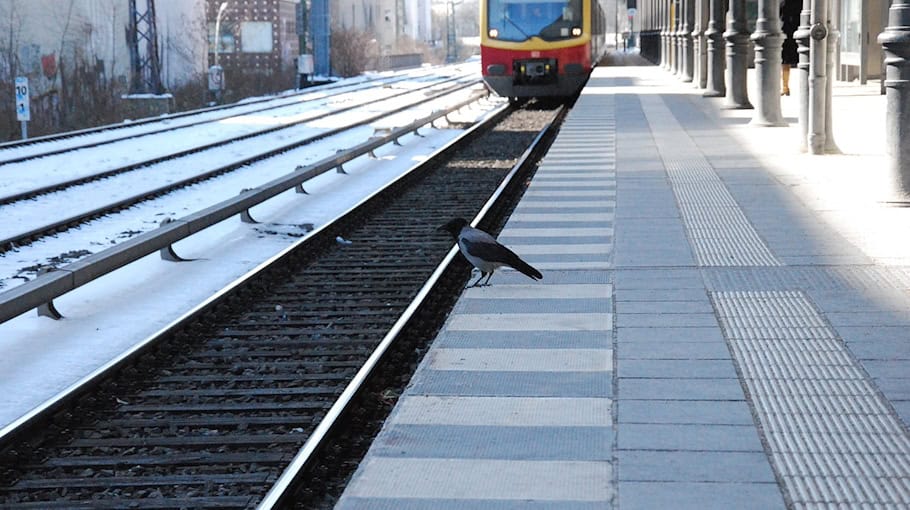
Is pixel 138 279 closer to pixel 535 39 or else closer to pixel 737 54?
pixel 737 54

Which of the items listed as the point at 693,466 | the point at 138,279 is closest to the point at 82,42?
the point at 138,279

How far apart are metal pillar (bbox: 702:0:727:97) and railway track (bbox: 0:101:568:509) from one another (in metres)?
17.1

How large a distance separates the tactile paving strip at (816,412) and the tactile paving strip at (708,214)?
1.66m

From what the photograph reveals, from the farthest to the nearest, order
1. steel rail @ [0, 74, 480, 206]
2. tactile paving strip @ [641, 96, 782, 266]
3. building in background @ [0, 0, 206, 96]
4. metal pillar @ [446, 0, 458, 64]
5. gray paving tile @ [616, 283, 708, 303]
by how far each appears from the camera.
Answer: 1. metal pillar @ [446, 0, 458, 64]
2. building in background @ [0, 0, 206, 96]
3. steel rail @ [0, 74, 480, 206]
4. tactile paving strip @ [641, 96, 782, 266]
5. gray paving tile @ [616, 283, 708, 303]

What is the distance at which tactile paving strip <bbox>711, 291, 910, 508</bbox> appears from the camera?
4566 mm

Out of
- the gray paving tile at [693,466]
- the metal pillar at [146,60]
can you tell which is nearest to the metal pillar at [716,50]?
the metal pillar at [146,60]

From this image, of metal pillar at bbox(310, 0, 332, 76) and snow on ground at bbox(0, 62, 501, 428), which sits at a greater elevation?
metal pillar at bbox(310, 0, 332, 76)

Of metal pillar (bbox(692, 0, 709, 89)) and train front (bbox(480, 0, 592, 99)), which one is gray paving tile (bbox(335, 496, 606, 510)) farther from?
metal pillar (bbox(692, 0, 709, 89))

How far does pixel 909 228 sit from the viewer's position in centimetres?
1003

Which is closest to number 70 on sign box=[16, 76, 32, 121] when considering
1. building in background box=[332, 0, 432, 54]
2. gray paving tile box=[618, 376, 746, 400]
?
gray paving tile box=[618, 376, 746, 400]

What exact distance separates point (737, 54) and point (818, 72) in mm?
8387

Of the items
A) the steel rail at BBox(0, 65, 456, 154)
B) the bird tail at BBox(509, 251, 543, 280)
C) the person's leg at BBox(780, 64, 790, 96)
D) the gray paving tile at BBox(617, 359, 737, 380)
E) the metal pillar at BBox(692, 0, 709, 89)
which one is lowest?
the gray paving tile at BBox(617, 359, 737, 380)

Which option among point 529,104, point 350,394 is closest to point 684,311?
point 350,394

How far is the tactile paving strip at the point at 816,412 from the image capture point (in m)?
4.57
